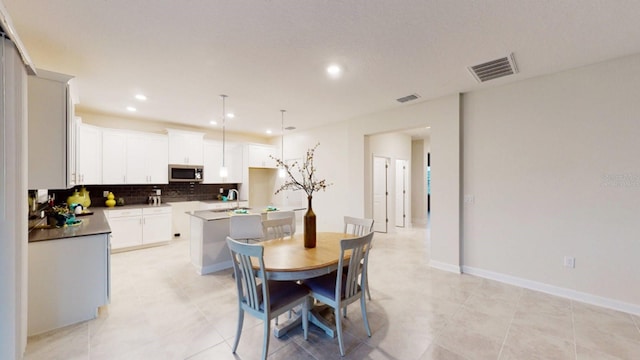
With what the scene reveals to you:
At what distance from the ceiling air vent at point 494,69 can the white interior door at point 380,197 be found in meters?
3.35

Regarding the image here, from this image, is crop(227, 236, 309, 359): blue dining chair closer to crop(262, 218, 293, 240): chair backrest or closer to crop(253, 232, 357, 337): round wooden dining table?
crop(253, 232, 357, 337): round wooden dining table

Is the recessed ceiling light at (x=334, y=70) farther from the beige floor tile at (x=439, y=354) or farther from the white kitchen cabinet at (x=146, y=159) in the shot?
the white kitchen cabinet at (x=146, y=159)

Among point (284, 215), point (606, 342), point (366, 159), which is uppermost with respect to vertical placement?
point (366, 159)

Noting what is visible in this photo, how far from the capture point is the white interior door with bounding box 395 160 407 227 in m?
7.03

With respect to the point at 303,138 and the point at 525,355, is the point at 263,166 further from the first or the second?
the point at 525,355

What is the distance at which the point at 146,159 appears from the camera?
5.18 m

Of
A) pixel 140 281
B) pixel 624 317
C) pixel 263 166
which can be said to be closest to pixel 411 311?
pixel 624 317

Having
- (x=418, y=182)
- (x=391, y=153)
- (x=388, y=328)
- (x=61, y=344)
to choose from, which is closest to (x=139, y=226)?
(x=61, y=344)

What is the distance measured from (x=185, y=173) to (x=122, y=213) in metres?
1.42

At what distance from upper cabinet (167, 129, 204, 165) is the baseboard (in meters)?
5.73

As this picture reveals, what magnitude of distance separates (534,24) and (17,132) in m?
3.98

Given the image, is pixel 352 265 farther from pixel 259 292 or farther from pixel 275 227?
pixel 275 227

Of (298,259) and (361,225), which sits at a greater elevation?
(361,225)

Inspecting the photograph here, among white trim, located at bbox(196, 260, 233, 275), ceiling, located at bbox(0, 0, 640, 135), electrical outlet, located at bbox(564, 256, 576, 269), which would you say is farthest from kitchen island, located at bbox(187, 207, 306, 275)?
electrical outlet, located at bbox(564, 256, 576, 269)
